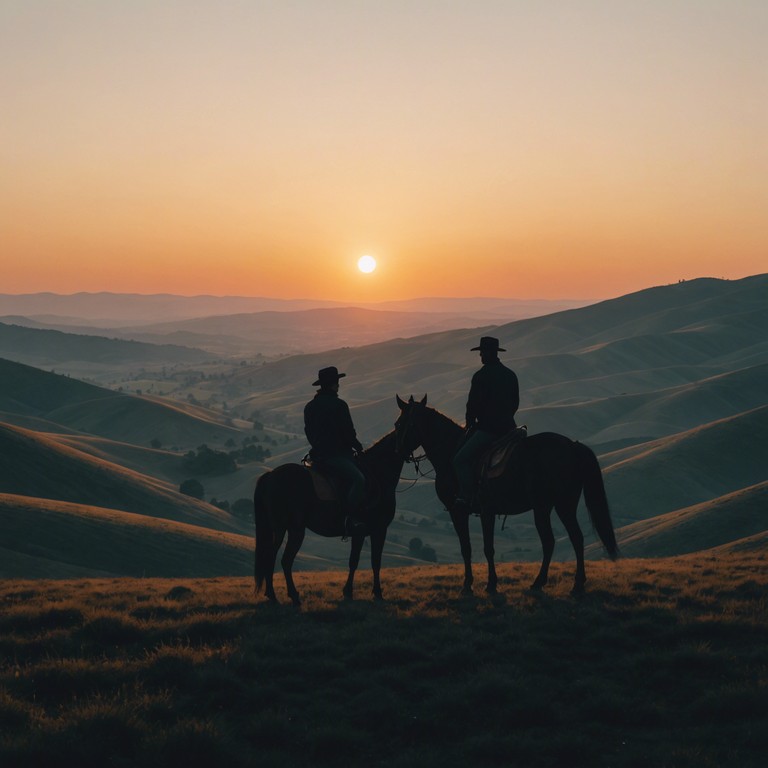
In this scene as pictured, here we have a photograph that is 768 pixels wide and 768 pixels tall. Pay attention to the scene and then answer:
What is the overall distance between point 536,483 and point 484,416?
1.63 metres

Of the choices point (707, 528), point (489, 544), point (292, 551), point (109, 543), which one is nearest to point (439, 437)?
point (489, 544)

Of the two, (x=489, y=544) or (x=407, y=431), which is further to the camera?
(x=407, y=431)

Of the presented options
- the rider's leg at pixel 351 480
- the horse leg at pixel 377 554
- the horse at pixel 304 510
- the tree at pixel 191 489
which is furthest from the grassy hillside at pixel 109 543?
the tree at pixel 191 489

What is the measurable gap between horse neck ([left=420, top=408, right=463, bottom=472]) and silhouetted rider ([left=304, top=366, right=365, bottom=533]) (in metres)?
1.61

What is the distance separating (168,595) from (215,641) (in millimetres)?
5148

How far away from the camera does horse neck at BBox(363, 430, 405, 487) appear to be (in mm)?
15500

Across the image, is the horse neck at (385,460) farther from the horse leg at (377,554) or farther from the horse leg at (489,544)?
the horse leg at (489,544)

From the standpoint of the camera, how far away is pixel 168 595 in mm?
16688

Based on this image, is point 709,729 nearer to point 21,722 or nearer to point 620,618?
point 620,618

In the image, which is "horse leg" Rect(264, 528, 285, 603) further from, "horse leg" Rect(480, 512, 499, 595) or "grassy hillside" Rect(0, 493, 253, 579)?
"grassy hillside" Rect(0, 493, 253, 579)

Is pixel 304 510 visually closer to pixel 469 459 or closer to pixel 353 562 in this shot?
pixel 353 562

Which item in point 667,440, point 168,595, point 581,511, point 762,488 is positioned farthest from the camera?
point 667,440

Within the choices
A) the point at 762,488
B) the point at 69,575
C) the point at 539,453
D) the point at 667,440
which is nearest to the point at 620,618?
the point at 539,453

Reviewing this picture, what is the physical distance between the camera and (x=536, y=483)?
14.9 m
